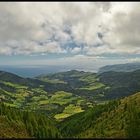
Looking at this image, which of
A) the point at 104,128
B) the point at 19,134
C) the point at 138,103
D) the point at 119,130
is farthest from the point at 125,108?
the point at 19,134

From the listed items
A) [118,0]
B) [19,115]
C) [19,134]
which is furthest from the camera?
[19,115]

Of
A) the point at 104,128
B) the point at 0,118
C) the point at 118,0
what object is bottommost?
the point at 104,128

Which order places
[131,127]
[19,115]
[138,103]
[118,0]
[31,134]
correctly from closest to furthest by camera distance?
[118,0] < [131,127] < [31,134] < [19,115] < [138,103]

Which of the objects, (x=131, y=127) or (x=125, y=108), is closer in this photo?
(x=131, y=127)

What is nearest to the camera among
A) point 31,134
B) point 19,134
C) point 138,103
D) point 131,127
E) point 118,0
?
point 118,0

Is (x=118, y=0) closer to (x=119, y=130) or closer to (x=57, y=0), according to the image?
(x=57, y=0)

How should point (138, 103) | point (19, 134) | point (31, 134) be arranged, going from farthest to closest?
point (138, 103)
point (31, 134)
point (19, 134)

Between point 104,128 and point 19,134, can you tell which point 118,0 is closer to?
point 19,134

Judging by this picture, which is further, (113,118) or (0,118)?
(113,118)

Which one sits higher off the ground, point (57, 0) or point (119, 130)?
point (57, 0)

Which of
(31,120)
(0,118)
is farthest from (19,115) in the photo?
(0,118)
